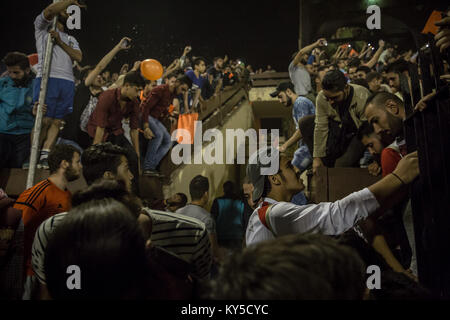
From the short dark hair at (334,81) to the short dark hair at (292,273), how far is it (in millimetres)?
2265

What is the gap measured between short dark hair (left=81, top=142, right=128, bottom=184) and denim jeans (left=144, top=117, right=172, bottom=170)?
1504mm

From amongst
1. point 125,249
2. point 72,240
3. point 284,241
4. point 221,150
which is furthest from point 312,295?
point 221,150

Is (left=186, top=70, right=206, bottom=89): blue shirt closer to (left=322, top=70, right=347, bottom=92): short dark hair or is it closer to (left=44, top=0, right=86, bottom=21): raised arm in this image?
(left=44, top=0, right=86, bottom=21): raised arm

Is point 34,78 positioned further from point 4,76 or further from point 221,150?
point 221,150

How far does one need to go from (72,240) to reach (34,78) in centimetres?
326

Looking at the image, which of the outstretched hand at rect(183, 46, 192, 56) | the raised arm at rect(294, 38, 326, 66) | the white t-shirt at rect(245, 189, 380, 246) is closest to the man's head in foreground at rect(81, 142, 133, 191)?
the white t-shirt at rect(245, 189, 380, 246)

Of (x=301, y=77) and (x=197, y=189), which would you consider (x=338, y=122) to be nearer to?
(x=301, y=77)

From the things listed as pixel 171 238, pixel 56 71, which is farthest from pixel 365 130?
pixel 56 71

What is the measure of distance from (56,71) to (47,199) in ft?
5.58

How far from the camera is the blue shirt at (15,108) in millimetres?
3291

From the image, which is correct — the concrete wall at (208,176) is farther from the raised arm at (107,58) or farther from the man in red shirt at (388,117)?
the man in red shirt at (388,117)

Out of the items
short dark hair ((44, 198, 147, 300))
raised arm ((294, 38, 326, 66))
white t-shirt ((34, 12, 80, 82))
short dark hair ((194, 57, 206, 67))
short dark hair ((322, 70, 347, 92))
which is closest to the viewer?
short dark hair ((44, 198, 147, 300))

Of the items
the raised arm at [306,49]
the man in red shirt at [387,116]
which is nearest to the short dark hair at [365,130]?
the man in red shirt at [387,116]

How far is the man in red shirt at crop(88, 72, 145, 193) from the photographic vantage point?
3.25 m
